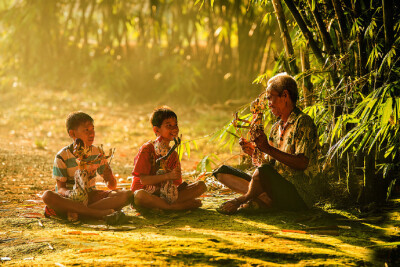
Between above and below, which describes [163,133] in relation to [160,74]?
below

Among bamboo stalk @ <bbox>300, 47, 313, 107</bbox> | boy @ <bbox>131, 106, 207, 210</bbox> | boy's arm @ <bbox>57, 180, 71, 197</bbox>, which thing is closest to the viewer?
boy's arm @ <bbox>57, 180, 71, 197</bbox>

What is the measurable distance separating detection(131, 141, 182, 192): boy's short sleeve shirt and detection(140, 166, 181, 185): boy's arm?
56 millimetres

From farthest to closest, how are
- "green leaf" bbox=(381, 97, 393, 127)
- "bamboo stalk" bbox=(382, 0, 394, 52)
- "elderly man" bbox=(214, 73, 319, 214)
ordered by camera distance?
"elderly man" bbox=(214, 73, 319, 214) → "bamboo stalk" bbox=(382, 0, 394, 52) → "green leaf" bbox=(381, 97, 393, 127)

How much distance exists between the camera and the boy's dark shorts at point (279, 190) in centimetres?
359

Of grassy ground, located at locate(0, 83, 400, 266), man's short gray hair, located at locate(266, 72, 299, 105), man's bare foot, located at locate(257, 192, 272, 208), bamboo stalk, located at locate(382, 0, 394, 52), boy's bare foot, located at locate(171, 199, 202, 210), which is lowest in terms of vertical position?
grassy ground, located at locate(0, 83, 400, 266)

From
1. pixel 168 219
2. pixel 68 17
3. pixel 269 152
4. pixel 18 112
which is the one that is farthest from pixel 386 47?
pixel 68 17

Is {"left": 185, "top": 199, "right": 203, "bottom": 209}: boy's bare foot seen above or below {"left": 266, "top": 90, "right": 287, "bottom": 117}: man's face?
below

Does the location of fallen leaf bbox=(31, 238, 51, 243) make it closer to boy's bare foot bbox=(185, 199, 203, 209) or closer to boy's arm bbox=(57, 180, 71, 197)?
boy's arm bbox=(57, 180, 71, 197)

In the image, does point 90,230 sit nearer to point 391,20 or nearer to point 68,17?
point 391,20

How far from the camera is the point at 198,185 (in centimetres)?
399

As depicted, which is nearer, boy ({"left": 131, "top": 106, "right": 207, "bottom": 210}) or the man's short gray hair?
the man's short gray hair

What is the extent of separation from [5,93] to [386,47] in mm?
9675

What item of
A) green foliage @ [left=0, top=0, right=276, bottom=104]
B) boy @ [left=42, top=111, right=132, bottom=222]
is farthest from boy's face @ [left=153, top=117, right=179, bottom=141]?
green foliage @ [left=0, top=0, right=276, bottom=104]

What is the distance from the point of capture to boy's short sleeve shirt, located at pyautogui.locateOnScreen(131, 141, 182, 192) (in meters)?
3.82
